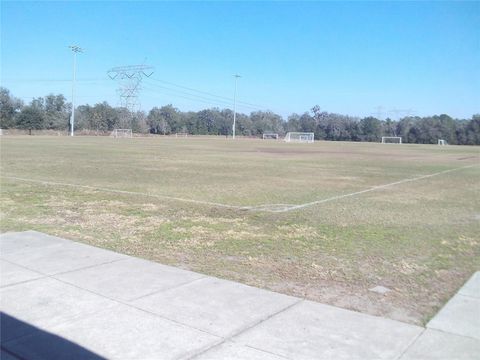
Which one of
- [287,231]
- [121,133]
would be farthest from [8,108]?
[287,231]

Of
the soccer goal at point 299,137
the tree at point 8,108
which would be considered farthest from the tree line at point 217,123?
the soccer goal at point 299,137

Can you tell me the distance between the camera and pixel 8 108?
109312 millimetres

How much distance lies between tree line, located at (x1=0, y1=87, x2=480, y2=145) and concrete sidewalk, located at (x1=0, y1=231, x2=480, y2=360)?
11350 centimetres

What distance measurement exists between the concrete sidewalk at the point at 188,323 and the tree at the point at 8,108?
374 feet

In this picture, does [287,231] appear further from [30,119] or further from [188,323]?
[30,119]

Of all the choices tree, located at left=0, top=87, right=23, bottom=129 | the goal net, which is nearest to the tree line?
tree, located at left=0, top=87, right=23, bottom=129

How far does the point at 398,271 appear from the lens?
624cm

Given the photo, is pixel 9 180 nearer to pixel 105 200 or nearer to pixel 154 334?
pixel 105 200

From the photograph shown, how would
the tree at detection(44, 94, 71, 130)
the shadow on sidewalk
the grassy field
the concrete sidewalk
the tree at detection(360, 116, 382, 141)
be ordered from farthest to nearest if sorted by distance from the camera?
the tree at detection(360, 116, 382, 141) → the tree at detection(44, 94, 71, 130) → the grassy field → the concrete sidewalk → the shadow on sidewalk

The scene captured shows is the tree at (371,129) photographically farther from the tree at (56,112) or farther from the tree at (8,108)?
the tree at (8,108)

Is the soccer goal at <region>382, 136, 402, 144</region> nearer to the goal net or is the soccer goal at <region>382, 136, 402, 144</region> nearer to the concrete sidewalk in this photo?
the goal net

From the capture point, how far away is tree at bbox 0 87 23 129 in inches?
4241

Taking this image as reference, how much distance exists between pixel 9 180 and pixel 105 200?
5669mm

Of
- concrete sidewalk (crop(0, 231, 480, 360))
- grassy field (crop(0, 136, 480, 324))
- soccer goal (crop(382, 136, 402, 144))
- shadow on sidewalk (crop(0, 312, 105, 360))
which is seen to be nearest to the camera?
shadow on sidewalk (crop(0, 312, 105, 360))
